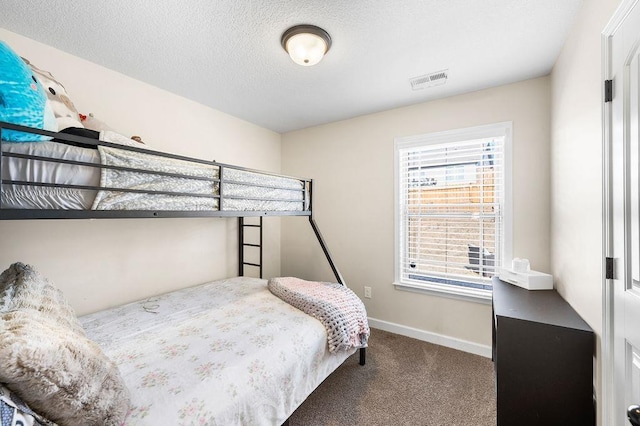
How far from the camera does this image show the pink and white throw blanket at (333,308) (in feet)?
5.99

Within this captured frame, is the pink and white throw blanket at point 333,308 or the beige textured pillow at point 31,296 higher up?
the beige textured pillow at point 31,296

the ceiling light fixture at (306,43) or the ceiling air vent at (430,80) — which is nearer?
the ceiling light fixture at (306,43)

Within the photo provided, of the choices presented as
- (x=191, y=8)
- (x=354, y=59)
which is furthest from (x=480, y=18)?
(x=191, y=8)

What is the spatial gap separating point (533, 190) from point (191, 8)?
279 centimetres

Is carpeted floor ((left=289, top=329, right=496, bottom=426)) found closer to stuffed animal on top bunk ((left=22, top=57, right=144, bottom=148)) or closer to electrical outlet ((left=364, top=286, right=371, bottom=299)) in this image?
electrical outlet ((left=364, top=286, right=371, bottom=299))

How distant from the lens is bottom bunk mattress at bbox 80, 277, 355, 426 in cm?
109

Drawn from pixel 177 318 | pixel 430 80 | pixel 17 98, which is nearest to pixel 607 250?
pixel 430 80

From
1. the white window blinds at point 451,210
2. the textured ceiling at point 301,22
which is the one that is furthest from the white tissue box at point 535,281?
the textured ceiling at point 301,22

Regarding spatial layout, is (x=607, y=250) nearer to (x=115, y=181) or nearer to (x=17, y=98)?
(x=115, y=181)

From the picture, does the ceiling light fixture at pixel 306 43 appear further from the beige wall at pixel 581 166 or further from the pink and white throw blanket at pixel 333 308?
the pink and white throw blanket at pixel 333 308

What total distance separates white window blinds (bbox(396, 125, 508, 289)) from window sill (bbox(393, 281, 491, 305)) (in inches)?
2.1

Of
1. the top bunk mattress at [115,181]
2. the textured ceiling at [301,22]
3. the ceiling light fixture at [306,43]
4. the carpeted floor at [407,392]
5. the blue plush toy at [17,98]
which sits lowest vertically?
the carpeted floor at [407,392]

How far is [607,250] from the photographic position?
1150 millimetres

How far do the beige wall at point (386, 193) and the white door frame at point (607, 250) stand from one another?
A: 1171mm
